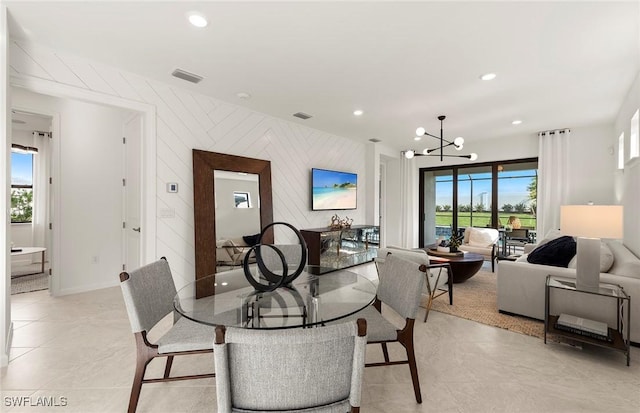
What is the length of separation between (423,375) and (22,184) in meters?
7.72

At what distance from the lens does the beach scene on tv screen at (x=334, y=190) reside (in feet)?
17.0

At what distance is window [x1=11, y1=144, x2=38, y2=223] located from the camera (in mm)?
5469

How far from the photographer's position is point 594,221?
242 centimetres

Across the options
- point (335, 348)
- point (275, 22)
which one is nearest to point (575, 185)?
point (275, 22)

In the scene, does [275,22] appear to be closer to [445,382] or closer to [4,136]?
[4,136]

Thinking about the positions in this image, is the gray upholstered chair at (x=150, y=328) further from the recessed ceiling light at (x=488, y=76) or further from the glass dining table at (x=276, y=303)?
the recessed ceiling light at (x=488, y=76)

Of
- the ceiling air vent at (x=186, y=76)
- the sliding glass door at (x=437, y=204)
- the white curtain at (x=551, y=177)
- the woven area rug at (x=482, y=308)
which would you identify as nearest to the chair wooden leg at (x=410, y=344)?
the woven area rug at (x=482, y=308)

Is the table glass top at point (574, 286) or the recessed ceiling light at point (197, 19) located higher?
the recessed ceiling light at point (197, 19)

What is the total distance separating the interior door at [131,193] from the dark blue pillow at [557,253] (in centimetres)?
500

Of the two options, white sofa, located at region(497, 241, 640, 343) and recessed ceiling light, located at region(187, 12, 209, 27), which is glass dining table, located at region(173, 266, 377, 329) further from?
recessed ceiling light, located at region(187, 12, 209, 27)

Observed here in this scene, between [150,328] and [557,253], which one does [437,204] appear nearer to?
[557,253]

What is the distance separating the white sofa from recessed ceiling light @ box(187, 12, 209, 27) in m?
3.71

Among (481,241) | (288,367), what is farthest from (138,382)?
(481,241)

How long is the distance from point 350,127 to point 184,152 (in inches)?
113
